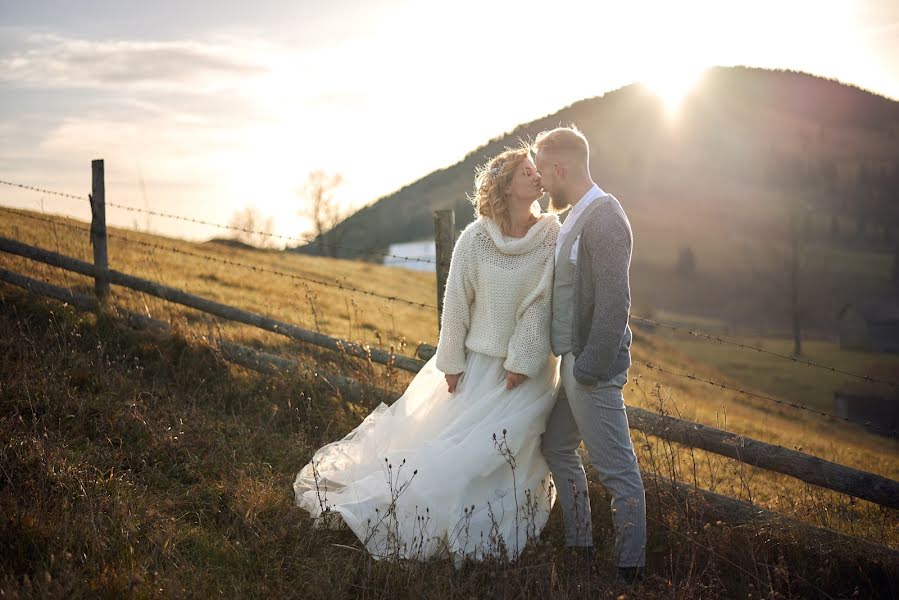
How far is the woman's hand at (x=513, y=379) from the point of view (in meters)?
4.09

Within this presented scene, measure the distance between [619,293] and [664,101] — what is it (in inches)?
4471

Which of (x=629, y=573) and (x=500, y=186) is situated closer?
(x=629, y=573)

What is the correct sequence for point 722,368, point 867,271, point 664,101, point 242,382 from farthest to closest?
point 664,101 → point 867,271 → point 722,368 → point 242,382

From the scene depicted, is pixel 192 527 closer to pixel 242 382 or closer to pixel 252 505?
pixel 252 505

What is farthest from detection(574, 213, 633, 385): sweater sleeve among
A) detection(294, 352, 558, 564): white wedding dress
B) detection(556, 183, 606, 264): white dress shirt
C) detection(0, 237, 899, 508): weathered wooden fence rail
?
detection(0, 237, 899, 508): weathered wooden fence rail

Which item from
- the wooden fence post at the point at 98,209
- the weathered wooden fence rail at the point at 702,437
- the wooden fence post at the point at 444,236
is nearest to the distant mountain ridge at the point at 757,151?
the wooden fence post at the point at 98,209

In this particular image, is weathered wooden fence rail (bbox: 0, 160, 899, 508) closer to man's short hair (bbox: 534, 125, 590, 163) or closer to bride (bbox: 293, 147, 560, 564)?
bride (bbox: 293, 147, 560, 564)

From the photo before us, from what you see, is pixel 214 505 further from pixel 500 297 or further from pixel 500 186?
pixel 500 186

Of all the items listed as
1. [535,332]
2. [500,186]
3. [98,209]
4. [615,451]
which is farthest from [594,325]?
[98,209]

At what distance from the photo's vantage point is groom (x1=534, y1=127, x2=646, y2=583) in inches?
142

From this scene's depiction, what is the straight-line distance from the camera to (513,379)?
409cm

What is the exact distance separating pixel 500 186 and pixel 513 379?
1.16 meters

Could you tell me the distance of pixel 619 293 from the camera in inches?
141

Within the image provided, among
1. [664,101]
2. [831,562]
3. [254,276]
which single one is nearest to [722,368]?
[254,276]
